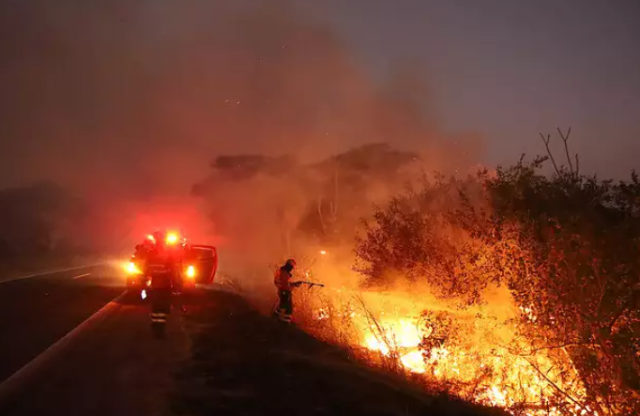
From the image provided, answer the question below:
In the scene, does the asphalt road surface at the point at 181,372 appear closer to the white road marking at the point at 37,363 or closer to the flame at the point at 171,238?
the white road marking at the point at 37,363

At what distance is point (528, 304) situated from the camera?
8.44 meters

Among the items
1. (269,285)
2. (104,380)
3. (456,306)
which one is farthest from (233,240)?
(104,380)

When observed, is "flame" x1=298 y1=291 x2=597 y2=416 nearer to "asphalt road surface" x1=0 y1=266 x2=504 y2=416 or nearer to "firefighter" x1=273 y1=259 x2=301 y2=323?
"firefighter" x1=273 y1=259 x2=301 y2=323

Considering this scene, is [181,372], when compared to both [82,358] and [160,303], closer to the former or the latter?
[82,358]

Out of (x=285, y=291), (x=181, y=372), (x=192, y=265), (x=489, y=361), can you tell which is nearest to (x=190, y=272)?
(x=192, y=265)

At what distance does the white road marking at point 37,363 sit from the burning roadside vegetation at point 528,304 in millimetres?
5239

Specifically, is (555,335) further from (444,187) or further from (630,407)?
(444,187)

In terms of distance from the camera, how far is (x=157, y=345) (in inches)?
359

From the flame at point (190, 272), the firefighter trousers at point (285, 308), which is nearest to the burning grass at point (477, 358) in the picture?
the firefighter trousers at point (285, 308)

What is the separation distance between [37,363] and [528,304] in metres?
7.82

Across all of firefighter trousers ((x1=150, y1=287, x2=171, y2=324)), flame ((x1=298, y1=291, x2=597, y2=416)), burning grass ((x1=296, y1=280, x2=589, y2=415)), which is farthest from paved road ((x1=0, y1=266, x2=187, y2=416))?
flame ((x1=298, y1=291, x2=597, y2=416))

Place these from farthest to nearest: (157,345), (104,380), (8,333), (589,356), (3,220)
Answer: (3,220) < (8,333) < (157,345) < (589,356) < (104,380)

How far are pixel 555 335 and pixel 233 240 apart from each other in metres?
32.8

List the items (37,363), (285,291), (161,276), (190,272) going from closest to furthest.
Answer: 1. (37,363)
2. (161,276)
3. (285,291)
4. (190,272)
